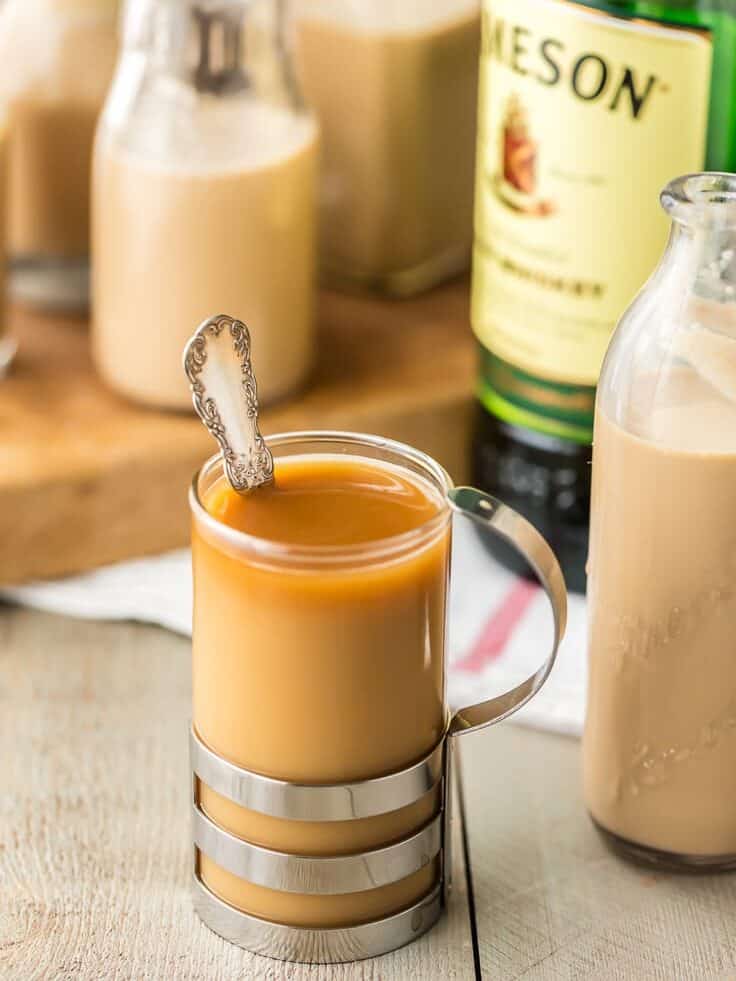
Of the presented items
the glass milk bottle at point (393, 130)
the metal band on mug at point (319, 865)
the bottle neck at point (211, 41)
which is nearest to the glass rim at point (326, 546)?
the metal band on mug at point (319, 865)

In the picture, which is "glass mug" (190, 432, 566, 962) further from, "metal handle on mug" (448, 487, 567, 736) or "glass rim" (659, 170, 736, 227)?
"glass rim" (659, 170, 736, 227)

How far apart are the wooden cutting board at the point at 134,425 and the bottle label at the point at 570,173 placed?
0.34 ft

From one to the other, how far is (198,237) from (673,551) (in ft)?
1.19

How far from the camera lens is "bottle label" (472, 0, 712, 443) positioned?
0.77 m

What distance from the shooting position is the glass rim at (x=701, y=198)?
60cm

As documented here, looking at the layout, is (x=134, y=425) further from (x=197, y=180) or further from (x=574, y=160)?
(x=574, y=160)

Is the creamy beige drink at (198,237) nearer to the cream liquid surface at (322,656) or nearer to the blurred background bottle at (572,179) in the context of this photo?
the blurred background bottle at (572,179)

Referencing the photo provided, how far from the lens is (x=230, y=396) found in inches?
23.9

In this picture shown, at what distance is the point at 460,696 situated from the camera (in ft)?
2.67

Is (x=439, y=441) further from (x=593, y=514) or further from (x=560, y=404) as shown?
(x=593, y=514)

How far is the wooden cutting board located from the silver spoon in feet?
0.99

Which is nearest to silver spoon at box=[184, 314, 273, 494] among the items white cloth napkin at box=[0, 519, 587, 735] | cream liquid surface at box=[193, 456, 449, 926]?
cream liquid surface at box=[193, 456, 449, 926]

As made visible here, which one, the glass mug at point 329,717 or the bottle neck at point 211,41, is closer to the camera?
the glass mug at point 329,717

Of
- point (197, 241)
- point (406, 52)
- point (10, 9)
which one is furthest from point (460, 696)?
point (10, 9)
